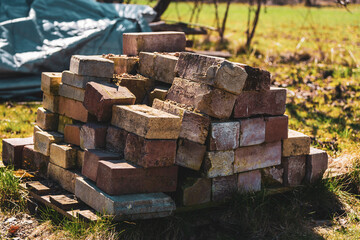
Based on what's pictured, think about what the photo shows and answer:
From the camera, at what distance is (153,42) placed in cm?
487

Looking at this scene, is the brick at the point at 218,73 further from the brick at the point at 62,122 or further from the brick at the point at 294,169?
the brick at the point at 62,122

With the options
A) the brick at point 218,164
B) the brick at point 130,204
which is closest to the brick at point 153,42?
the brick at point 218,164

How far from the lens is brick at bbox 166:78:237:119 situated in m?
3.82

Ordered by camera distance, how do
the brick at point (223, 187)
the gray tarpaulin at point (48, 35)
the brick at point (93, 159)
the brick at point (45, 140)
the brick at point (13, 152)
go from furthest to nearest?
1. the gray tarpaulin at point (48, 35)
2. the brick at point (13, 152)
3. the brick at point (45, 140)
4. the brick at point (223, 187)
5. the brick at point (93, 159)

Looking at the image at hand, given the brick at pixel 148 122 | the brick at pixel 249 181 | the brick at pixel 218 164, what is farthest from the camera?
the brick at pixel 249 181

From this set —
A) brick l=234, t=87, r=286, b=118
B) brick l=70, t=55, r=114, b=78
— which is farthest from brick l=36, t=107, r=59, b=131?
brick l=234, t=87, r=286, b=118

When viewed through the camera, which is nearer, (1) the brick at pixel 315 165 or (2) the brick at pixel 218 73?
(2) the brick at pixel 218 73

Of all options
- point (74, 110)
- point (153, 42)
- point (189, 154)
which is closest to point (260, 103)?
point (189, 154)

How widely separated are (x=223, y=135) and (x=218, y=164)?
0.75 feet

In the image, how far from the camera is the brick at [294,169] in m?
4.43

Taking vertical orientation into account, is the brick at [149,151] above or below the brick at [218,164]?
above

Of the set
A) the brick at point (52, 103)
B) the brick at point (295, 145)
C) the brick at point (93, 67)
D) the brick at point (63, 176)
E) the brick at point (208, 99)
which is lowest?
the brick at point (63, 176)

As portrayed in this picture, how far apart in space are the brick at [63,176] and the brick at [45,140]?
0.50 feet

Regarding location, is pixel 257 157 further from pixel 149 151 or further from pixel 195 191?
pixel 149 151
